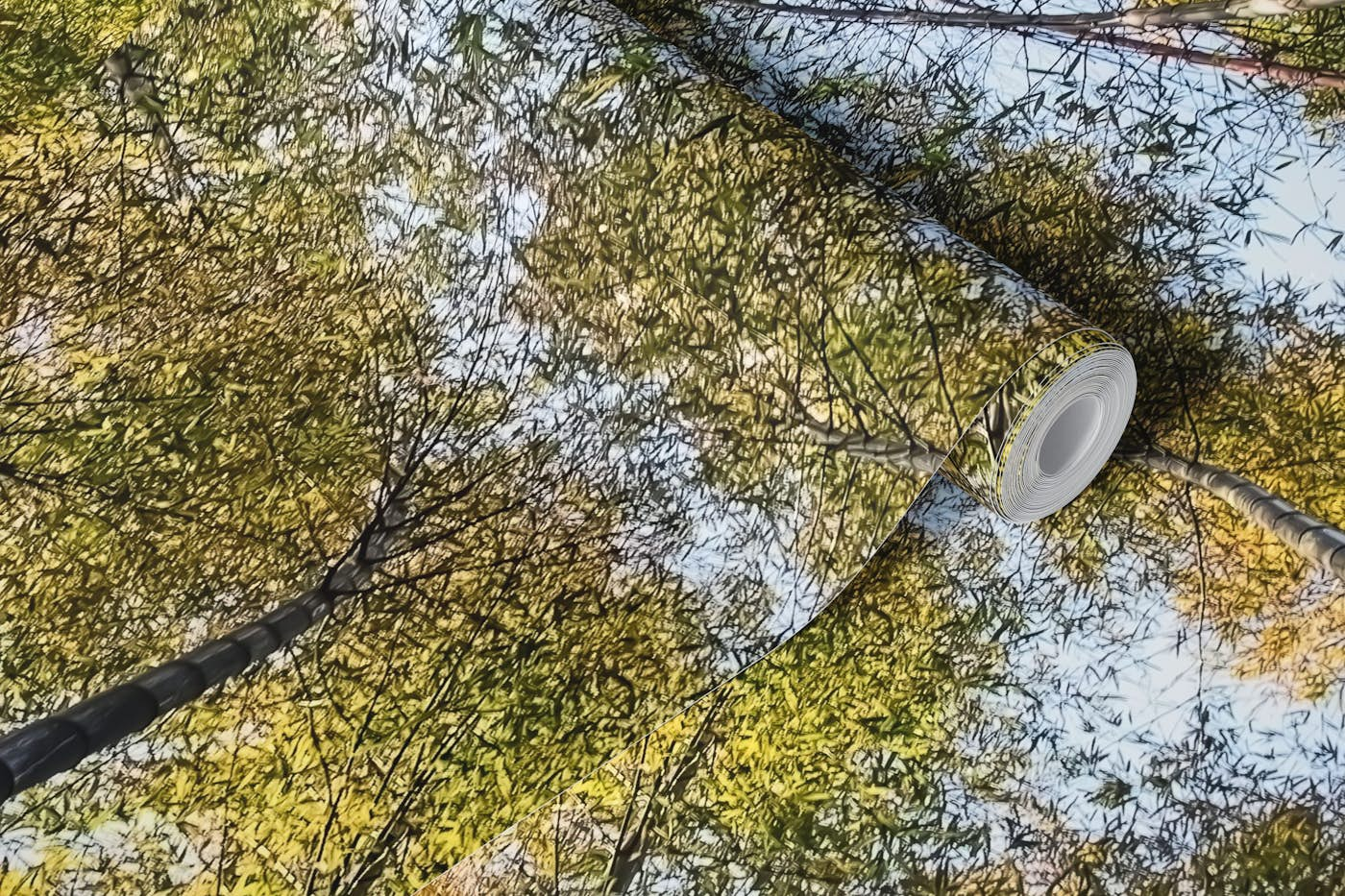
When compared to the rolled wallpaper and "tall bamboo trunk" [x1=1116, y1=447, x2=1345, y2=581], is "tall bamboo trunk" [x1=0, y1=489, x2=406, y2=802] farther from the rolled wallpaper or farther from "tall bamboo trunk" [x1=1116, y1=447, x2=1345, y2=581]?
"tall bamboo trunk" [x1=1116, y1=447, x2=1345, y2=581]

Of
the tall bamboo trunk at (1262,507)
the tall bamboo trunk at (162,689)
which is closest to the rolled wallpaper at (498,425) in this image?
the tall bamboo trunk at (162,689)

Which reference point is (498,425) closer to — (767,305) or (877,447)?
(767,305)

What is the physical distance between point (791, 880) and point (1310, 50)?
5.09 ft

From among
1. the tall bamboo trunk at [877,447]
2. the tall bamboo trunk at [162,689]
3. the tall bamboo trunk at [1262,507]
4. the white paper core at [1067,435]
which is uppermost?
the tall bamboo trunk at [162,689]

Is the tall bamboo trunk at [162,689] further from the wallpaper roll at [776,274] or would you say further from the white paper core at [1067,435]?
the white paper core at [1067,435]

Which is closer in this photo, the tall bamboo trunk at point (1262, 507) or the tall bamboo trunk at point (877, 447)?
the tall bamboo trunk at point (877, 447)

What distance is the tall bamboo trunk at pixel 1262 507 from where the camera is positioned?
159 centimetres

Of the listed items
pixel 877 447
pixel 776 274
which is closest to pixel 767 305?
pixel 776 274

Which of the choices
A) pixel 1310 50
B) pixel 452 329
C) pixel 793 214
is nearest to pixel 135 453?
pixel 452 329

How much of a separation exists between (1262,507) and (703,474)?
837 mm

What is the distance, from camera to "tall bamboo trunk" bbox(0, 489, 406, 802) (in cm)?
147

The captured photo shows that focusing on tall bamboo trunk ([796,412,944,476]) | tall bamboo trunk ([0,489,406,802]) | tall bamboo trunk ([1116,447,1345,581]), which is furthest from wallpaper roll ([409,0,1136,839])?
tall bamboo trunk ([0,489,406,802])

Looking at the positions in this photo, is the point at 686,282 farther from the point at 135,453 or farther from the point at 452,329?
the point at 135,453

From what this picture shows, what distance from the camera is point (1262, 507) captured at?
164 cm
